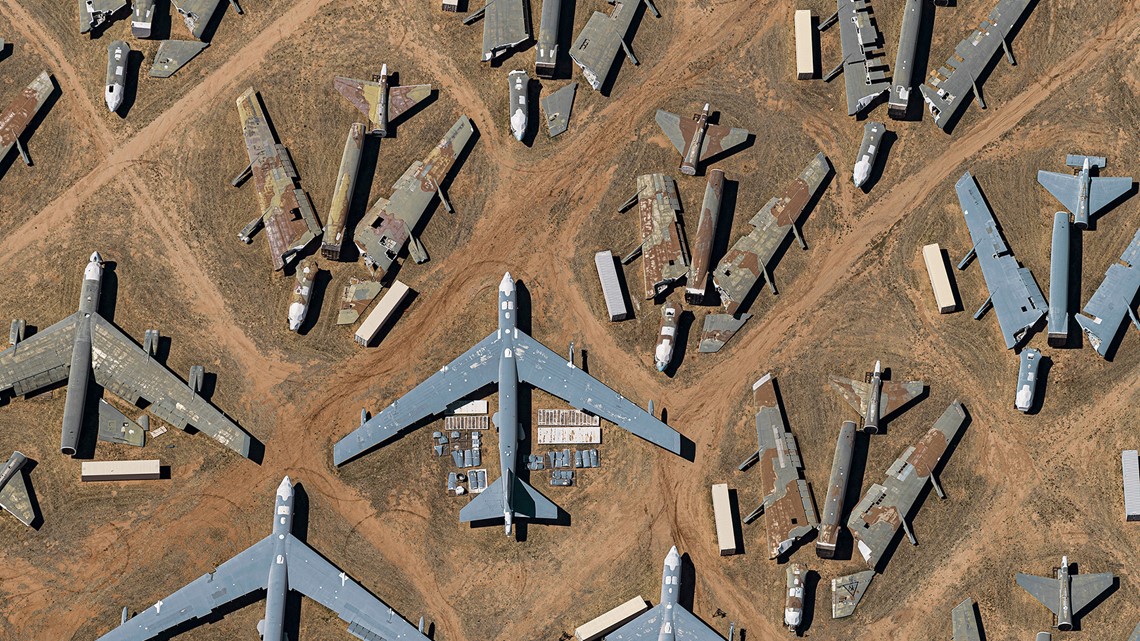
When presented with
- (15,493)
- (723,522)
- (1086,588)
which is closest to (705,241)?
(723,522)

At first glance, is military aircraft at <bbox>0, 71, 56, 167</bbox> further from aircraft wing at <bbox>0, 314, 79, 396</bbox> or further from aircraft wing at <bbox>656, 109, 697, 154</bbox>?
aircraft wing at <bbox>656, 109, 697, 154</bbox>

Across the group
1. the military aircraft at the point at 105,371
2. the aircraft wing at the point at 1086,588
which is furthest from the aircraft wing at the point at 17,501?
the aircraft wing at the point at 1086,588

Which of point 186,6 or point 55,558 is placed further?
point 186,6

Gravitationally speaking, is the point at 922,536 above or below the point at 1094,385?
below

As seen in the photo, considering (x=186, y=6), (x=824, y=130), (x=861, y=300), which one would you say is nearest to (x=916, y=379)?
(x=861, y=300)

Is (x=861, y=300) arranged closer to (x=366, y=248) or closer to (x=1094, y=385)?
(x=1094, y=385)

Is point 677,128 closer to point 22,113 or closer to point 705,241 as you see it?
point 705,241
